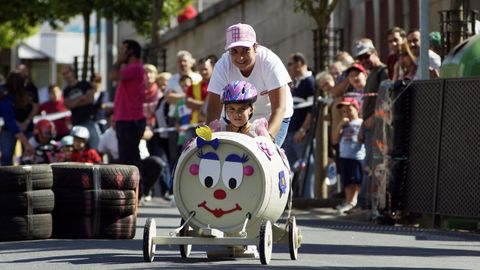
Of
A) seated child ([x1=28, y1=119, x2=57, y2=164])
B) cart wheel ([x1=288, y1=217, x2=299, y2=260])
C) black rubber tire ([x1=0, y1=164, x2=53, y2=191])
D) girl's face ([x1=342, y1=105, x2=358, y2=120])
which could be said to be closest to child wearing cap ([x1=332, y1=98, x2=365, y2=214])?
girl's face ([x1=342, y1=105, x2=358, y2=120])

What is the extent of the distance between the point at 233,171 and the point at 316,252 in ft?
5.46

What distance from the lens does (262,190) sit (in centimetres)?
1109

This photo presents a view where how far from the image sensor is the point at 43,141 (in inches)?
971

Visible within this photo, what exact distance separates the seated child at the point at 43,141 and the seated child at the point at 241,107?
12.6 m

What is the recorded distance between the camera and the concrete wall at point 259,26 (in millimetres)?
31312

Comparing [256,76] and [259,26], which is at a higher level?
[259,26]

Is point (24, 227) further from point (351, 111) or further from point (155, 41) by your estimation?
point (155, 41)

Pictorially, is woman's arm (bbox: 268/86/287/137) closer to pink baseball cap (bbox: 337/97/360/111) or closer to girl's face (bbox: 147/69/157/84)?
pink baseball cap (bbox: 337/97/360/111)

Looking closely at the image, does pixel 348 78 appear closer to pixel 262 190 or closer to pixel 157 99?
pixel 157 99

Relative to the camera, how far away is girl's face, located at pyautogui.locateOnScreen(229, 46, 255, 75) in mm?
11914

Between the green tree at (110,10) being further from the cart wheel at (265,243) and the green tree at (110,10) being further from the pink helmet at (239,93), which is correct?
the cart wheel at (265,243)

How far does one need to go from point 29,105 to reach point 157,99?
2.00 metres

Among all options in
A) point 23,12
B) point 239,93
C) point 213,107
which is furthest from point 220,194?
point 23,12

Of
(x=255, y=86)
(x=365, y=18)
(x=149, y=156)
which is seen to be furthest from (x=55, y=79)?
(x=255, y=86)
